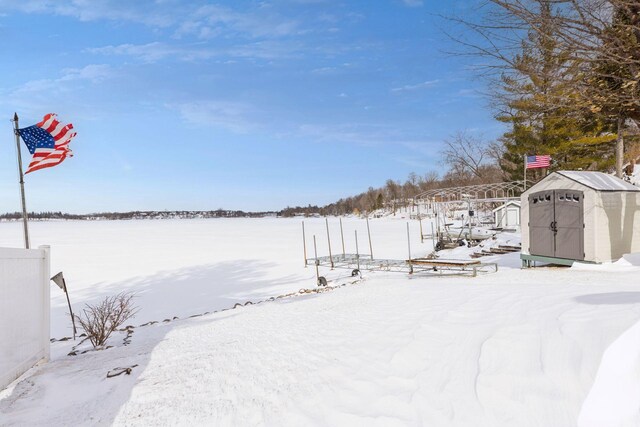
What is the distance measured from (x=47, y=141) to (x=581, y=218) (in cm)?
1453

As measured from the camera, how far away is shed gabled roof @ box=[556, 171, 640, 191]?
11.3m

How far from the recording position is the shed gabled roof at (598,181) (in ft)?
37.2

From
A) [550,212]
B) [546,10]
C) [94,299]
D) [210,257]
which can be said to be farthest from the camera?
[210,257]

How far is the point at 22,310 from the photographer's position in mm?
5070

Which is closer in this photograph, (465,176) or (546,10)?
(546,10)

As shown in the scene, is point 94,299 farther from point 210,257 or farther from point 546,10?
point 546,10

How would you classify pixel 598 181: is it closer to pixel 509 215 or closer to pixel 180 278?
pixel 180 278

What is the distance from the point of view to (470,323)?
539 centimetres

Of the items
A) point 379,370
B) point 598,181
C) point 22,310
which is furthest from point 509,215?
point 22,310

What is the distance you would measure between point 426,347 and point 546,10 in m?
5.35

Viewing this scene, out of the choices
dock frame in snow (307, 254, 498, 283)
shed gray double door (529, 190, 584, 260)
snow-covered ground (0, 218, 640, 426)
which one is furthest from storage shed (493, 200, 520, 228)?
snow-covered ground (0, 218, 640, 426)

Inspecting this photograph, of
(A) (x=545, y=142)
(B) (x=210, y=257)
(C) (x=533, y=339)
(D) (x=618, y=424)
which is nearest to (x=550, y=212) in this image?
(C) (x=533, y=339)

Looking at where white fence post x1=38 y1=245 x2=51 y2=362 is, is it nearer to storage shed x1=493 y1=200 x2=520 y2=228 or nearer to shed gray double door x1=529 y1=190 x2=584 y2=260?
shed gray double door x1=529 y1=190 x2=584 y2=260

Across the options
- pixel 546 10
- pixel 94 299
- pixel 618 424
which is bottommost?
pixel 94 299
